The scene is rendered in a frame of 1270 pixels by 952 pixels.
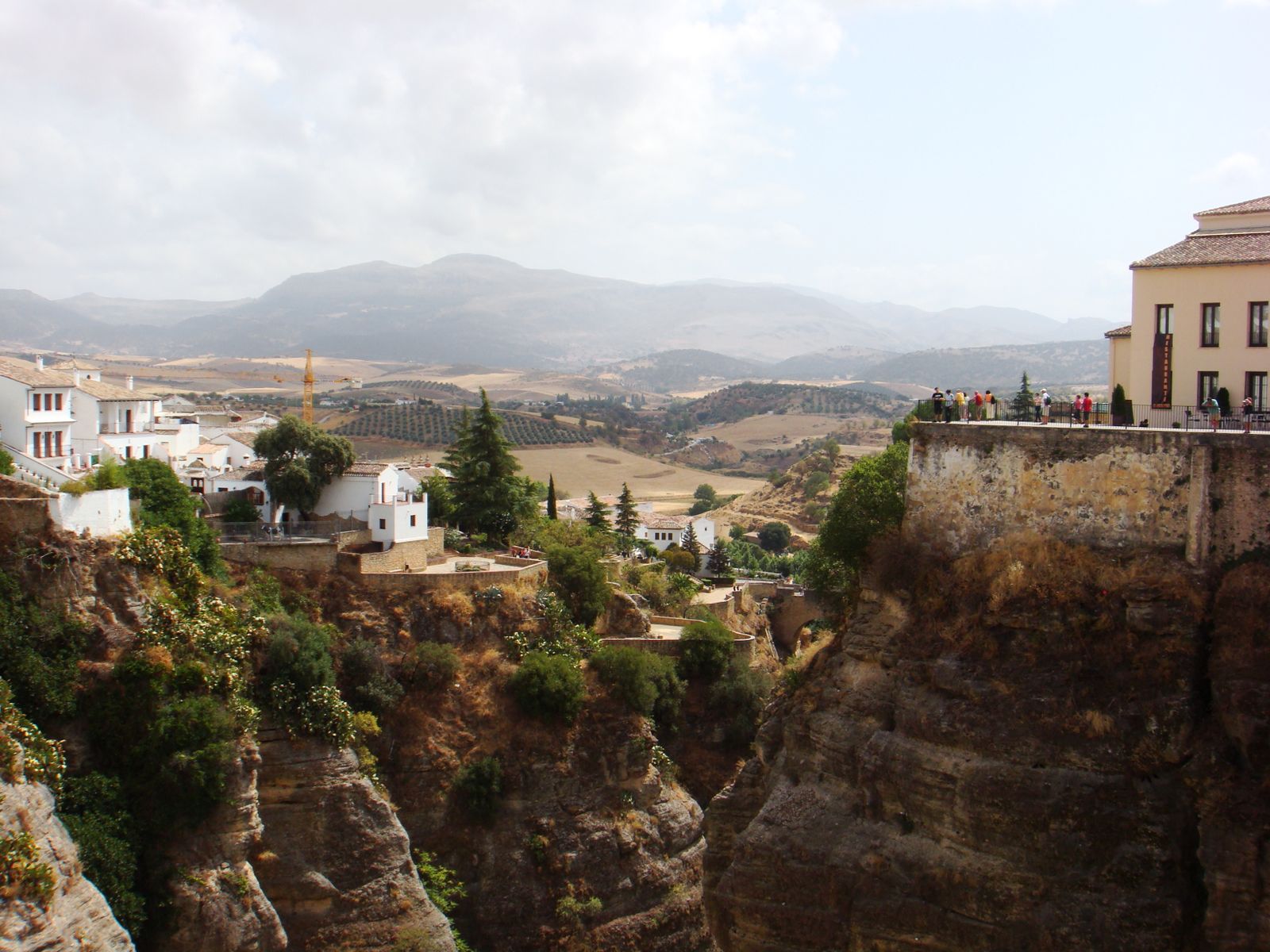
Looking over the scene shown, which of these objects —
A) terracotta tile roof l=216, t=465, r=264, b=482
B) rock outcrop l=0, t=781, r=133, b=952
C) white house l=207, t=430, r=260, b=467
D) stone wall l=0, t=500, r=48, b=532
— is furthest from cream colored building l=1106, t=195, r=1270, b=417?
white house l=207, t=430, r=260, b=467

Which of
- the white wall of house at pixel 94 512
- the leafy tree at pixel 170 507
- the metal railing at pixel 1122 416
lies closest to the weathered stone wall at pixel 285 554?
the leafy tree at pixel 170 507

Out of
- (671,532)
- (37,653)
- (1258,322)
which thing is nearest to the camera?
(1258,322)

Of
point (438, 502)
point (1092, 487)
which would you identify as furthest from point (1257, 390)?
point (438, 502)

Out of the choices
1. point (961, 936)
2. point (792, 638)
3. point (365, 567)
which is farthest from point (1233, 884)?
point (792, 638)

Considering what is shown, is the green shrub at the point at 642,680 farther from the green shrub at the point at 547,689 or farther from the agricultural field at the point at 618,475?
the agricultural field at the point at 618,475

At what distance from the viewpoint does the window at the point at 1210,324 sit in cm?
2077

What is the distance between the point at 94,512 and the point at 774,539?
4758cm

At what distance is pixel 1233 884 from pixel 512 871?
67.4 ft

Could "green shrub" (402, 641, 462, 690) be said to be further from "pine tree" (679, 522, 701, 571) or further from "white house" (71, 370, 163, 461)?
"pine tree" (679, 522, 701, 571)

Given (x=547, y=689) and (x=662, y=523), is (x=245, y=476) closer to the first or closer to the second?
(x=547, y=689)

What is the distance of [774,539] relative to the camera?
71.6m

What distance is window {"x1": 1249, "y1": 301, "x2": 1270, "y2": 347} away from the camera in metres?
20.3

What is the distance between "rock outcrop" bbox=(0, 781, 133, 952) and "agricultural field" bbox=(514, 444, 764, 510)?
69.3 metres

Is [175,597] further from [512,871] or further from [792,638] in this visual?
[792,638]
